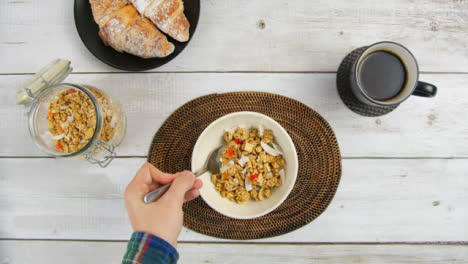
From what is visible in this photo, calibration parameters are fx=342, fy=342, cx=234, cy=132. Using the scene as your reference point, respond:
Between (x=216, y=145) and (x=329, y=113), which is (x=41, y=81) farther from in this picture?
(x=329, y=113)

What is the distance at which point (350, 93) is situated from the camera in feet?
2.69

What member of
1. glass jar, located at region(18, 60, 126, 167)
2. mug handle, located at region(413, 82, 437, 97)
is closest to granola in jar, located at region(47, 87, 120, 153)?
glass jar, located at region(18, 60, 126, 167)

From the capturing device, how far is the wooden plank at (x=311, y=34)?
861 mm

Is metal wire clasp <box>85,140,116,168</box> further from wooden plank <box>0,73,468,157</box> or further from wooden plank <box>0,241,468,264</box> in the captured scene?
wooden plank <box>0,241,468,264</box>

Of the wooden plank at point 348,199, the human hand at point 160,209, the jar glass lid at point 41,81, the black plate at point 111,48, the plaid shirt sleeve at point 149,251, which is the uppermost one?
the black plate at point 111,48

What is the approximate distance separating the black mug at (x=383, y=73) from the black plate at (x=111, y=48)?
40cm

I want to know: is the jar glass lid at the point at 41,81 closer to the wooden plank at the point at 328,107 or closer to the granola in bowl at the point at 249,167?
the wooden plank at the point at 328,107

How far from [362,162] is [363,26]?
0.34 m

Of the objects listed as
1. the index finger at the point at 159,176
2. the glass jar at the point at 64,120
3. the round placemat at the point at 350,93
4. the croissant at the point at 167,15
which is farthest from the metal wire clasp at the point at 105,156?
the round placemat at the point at 350,93

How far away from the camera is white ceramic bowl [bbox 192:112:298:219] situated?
751 millimetres

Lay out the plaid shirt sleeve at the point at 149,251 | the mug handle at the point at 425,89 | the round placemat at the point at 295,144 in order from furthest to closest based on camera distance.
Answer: the round placemat at the point at 295,144
the mug handle at the point at 425,89
the plaid shirt sleeve at the point at 149,251

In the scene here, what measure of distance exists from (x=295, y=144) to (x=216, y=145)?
0.20 m

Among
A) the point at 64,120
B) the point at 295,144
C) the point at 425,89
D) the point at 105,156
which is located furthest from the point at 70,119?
the point at 425,89

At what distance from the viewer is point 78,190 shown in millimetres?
878
